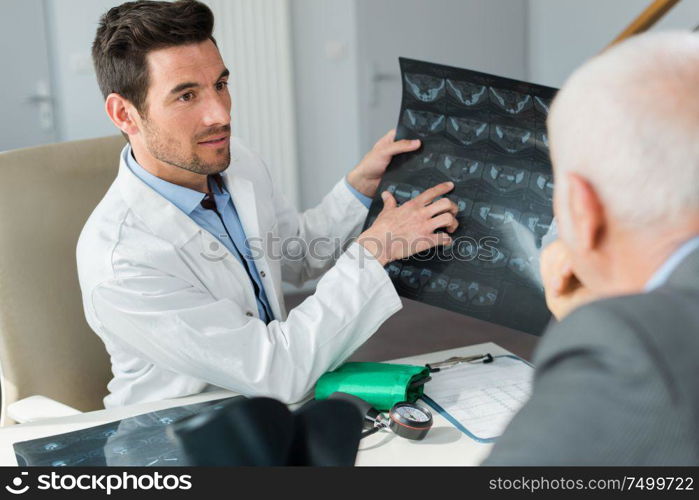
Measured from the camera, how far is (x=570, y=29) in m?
4.34

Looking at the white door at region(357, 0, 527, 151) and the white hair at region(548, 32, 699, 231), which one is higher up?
the white hair at region(548, 32, 699, 231)

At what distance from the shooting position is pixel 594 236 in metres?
0.63

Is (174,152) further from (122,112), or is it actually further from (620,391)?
(620,391)

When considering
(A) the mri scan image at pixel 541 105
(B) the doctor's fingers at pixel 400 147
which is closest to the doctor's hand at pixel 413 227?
(B) the doctor's fingers at pixel 400 147

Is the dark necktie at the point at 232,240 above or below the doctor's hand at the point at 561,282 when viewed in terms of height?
below

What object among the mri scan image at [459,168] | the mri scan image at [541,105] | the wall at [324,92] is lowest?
the wall at [324,92]

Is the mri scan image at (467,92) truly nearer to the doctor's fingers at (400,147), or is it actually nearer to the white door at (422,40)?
the doctor's fingers at (400,147)

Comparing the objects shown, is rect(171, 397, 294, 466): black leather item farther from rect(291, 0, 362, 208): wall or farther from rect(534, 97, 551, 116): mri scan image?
rect(291, 0, 362, 208): wall

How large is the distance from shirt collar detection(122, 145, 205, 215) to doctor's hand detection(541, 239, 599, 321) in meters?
0.89

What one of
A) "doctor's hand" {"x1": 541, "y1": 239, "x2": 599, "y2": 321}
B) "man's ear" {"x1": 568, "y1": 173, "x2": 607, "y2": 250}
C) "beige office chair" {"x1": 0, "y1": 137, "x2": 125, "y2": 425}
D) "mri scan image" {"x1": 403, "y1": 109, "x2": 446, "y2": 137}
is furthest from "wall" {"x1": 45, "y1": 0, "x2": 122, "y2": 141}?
"man's ear" {"x1": 568, "y1": 173, "x2": 607, "y2": 250}

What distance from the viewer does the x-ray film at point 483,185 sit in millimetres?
1375

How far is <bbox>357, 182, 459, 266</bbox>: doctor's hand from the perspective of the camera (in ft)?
4.77

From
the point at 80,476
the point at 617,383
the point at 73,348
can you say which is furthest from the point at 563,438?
the point at 73,348

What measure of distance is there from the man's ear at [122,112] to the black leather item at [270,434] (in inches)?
39.9
